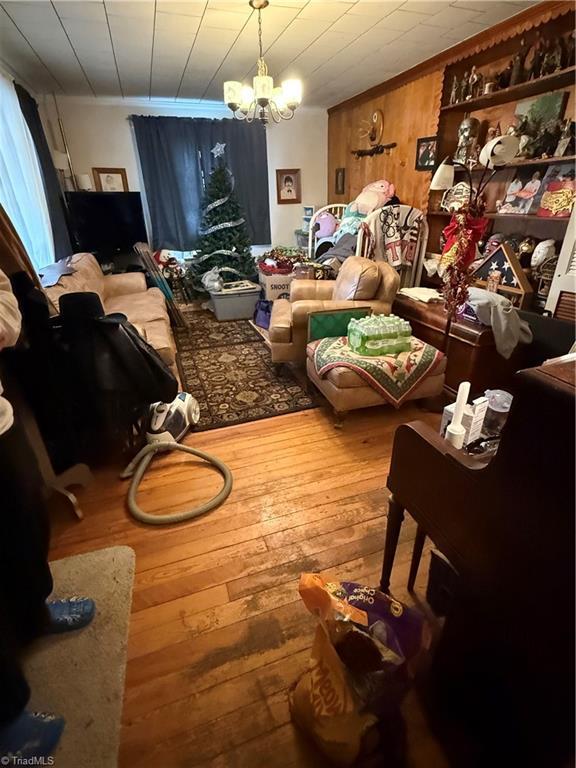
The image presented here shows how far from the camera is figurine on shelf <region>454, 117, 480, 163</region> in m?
2.86

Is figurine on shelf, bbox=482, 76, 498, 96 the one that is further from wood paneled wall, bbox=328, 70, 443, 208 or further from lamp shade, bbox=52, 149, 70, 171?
lamp shade, bbox=52, 149, 70, 171

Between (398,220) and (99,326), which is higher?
(398,220)

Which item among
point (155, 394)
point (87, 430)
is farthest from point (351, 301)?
point (87, 430)

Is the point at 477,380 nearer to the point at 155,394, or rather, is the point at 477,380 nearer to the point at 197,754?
the point at 155,394

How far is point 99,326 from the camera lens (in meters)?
1.67

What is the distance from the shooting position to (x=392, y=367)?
7.15 ft

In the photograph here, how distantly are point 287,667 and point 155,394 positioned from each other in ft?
4.12

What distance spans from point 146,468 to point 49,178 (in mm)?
3415

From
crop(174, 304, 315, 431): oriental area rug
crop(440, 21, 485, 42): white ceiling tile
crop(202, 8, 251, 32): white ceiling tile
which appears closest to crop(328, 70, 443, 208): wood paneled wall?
crop(440, 21, 485, 42): white ceiling tile

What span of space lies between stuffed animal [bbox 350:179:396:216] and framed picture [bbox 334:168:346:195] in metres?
0.96

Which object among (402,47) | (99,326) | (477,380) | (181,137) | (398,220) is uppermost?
(402,47)

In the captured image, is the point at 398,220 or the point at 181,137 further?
the point at 181,137

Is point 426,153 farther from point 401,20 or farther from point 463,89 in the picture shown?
point 401,20

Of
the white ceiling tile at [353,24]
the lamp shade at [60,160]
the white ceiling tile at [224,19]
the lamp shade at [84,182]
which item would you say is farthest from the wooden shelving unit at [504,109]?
the lamp shade at [60,160]
